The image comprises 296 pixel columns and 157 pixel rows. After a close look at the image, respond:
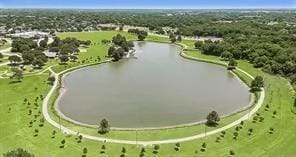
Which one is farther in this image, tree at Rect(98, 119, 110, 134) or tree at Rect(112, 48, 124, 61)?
tree at Rect(112, 48, 124, 61)

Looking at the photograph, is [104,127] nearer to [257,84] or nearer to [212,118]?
[212,118]

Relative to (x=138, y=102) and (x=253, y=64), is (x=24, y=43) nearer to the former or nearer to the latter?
(x=138, y=102)

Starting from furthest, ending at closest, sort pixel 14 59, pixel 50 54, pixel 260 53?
pixel 50 54, pixel 260 53, pixel 14 59

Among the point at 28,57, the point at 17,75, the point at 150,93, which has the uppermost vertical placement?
the point at 28,57

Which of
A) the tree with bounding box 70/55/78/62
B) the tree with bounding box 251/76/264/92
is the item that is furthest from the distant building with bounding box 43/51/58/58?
the tree with bounding box 251/76/264/92

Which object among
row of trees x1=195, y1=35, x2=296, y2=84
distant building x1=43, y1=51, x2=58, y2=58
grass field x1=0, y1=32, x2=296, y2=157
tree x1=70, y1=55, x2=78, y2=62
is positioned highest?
row of trees x1=195, y1=35, x2=296, y2=84

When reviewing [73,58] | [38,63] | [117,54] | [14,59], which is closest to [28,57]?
[14,59]

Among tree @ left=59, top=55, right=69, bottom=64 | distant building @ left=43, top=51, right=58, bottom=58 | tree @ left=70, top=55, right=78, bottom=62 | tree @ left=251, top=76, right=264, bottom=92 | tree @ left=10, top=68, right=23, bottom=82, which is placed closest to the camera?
tree @ left=251, top=76, right=264, bottom=92

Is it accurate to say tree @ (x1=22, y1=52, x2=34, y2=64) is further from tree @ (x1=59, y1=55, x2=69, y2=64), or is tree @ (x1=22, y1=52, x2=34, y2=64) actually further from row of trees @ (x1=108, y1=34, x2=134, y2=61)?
row of trees @ (x1=108, y1=34, x2=134, y2=61)

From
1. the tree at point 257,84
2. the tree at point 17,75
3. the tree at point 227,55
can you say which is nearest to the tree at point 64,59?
the tree at point 17,75

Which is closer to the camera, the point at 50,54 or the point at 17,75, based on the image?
the point at 17,75
